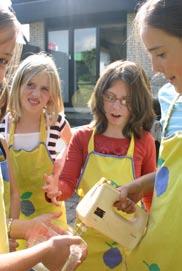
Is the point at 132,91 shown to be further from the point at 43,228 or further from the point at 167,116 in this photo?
the point at 43,228

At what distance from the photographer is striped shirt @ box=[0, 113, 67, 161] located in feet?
7.61

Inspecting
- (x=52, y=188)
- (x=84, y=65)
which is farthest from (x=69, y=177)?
(x=84, y=65)

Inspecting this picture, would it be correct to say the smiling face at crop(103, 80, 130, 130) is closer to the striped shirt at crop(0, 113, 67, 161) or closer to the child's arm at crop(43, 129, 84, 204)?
the child's arm at crop(43, 129, 84, 204)

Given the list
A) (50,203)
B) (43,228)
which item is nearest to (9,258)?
(43,228)

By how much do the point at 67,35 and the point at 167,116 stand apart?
35.4 feet

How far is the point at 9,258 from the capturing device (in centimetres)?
99

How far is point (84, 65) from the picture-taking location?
38.1 ft

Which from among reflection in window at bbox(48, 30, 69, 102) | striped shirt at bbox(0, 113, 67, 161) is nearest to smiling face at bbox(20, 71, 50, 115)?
striped shirt at bbox(0, 113, 67, 161)

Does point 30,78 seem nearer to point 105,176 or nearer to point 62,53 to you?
point 105,176

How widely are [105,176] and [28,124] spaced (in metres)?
0.65

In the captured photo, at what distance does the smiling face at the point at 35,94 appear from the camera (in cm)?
234

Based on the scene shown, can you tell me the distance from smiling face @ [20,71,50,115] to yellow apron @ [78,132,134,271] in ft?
1.60

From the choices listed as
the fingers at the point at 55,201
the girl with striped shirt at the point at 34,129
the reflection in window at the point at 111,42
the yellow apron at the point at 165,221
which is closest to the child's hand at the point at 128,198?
the yellow apron at the point at 165,221

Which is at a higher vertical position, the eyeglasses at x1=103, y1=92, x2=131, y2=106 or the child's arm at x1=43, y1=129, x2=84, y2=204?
the eyeglasses at x1=103, y1=92, x2=131, y2=106
